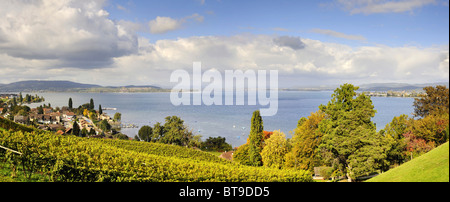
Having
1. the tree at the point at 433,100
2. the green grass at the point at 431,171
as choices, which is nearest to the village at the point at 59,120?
the tree at the point at 433,100

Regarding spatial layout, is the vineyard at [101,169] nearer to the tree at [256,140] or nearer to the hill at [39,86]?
the tree at [256,140]

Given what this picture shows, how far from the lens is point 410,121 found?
747 inches

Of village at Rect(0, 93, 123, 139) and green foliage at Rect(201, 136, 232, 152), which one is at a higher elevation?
village at Rect(0, 93, 123, 139)

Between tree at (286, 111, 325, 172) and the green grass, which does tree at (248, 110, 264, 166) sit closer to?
tree at (286, 111, 325, 172)

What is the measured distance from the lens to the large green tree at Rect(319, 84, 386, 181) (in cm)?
1314

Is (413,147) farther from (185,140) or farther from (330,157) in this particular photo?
(185,140)

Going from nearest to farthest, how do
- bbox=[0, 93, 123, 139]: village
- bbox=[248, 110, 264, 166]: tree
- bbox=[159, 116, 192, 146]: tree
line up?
bbox=[248, 110, 264, 166]: tree < bbox=[159, 116, 192, 146]: tree < bbox=[0, 93, 123, 139]: village

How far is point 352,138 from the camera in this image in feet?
44.1


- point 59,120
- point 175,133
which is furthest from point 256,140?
point 59,120

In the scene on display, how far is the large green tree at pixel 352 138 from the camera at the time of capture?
13.1 metres

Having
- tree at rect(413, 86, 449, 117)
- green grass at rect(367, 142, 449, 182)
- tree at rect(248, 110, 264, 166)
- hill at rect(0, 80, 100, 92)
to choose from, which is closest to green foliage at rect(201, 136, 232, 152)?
tree at rect(248, 110, 264, 166)

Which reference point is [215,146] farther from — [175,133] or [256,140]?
[256,140]
